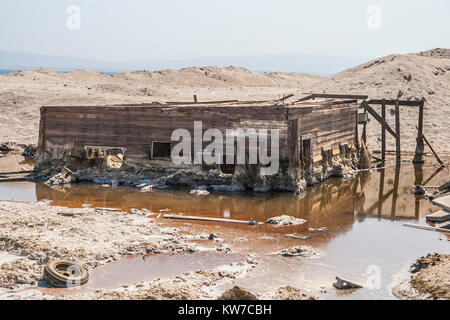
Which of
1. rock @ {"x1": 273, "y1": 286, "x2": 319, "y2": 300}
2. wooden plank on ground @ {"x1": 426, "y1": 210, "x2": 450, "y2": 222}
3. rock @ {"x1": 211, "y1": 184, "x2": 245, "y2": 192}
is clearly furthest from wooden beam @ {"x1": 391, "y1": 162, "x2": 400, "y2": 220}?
rock @ {"x1": 273, "y1": 286, "x2": 319, "y2": 300}

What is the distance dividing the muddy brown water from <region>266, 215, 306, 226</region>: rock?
1.11 feet

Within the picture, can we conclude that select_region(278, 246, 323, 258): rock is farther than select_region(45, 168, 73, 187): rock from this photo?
No

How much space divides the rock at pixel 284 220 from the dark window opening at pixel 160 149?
7779 mm

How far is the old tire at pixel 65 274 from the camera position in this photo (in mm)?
10984

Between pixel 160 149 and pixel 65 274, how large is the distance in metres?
12.8

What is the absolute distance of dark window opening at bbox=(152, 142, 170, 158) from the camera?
76.3 ft

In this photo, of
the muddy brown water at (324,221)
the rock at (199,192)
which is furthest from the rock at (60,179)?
the rock at (199,192)

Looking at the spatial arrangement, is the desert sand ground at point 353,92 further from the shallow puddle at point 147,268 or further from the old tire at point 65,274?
the old tire at point 65,274

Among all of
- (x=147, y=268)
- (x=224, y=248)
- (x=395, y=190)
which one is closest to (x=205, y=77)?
(x=395, y=190)

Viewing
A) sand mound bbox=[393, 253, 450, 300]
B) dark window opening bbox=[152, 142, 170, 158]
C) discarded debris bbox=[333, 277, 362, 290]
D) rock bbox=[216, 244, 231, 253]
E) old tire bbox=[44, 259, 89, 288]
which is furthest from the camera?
dark window opening bbox=[152, 142, 170, 158]

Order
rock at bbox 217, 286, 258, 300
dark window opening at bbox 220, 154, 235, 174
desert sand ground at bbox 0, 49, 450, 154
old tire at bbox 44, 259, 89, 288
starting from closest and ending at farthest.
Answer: rock at bbox 217, 286, 258, 300
old tire at bbox 44, 259, 89, 288
dark window opening at bbox 220, 154, 235, 174
desert sand ground at bbox 0, 49, 450, 154

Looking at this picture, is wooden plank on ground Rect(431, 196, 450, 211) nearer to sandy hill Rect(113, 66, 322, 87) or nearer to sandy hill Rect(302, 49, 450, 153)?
sandy hill Rect(302, 49, 450, 153)
